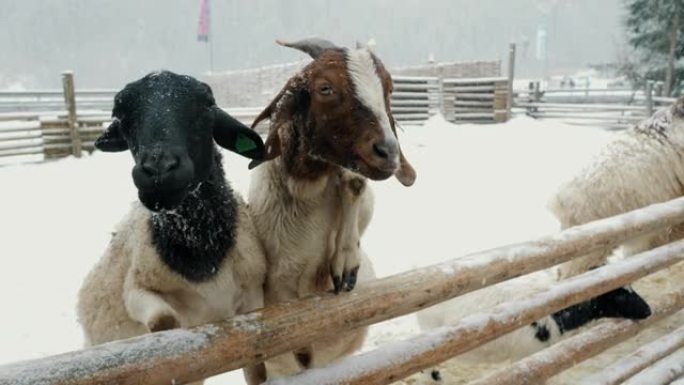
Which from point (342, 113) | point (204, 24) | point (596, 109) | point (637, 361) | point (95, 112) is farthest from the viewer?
point (204, 24)

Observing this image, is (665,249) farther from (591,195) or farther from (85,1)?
(85,1)

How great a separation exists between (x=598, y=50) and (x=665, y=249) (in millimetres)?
123246

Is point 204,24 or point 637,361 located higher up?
point 204,24

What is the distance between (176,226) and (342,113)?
3.03ft

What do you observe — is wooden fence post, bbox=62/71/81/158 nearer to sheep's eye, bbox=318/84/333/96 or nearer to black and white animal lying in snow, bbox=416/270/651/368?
black and white animal lying in snow, bbox=416/270/651/368

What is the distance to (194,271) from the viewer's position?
2.62 metres

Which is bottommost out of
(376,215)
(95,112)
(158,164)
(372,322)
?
(376,215)

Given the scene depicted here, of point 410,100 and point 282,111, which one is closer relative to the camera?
point 282,111

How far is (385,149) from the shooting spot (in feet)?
7.59

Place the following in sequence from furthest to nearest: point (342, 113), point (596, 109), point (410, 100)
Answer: point (596, 109) < point (410, 100) < point (342, 113)

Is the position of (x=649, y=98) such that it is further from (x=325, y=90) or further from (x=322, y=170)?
Answer: (x=325, y=90)

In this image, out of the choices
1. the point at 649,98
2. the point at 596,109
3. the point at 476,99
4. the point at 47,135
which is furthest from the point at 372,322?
the point at 596,109

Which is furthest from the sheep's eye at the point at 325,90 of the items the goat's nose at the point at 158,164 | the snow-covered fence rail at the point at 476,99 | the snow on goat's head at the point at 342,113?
the snow-covered fence rail at the point at 476,99

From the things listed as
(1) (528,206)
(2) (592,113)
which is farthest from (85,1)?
(1) (528,206)
